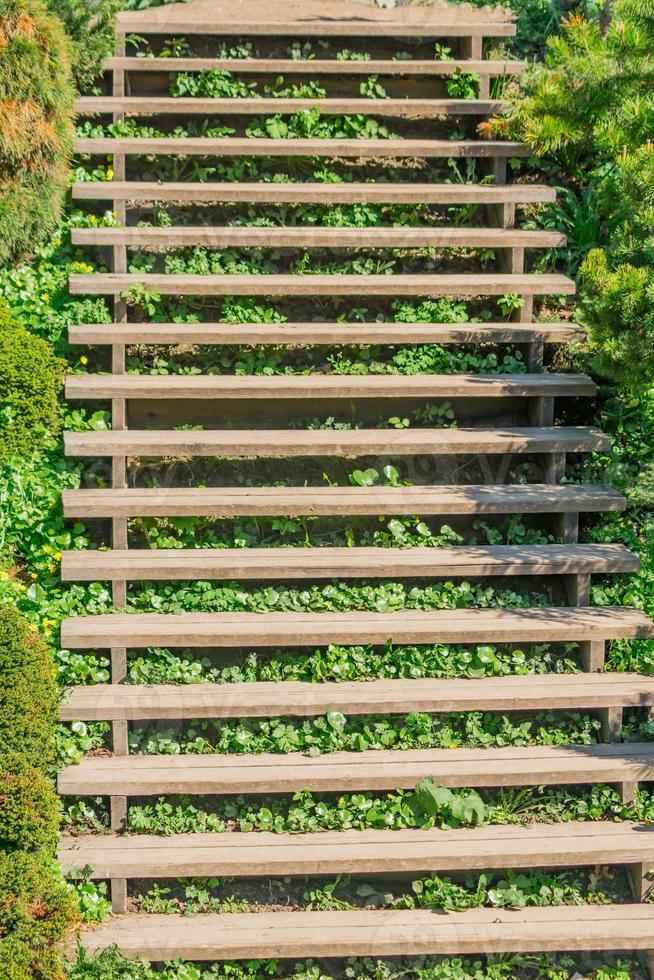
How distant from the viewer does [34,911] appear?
399cm

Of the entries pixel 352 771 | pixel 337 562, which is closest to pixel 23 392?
pixel 337 562

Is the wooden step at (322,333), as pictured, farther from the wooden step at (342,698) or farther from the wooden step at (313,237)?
the wooden step at (342,698)

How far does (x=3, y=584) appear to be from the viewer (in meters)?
4.85

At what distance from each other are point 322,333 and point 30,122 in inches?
69.7

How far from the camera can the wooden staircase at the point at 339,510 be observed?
14.3 ft

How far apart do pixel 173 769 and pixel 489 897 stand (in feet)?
4.48

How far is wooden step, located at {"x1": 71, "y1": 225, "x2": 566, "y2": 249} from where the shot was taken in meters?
5.57

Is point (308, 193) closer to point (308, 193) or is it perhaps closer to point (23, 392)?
point (308, 193)

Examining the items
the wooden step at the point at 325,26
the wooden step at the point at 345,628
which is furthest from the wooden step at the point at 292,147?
the wooden step at the point at 345,628

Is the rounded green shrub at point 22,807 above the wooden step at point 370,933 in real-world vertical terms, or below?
above

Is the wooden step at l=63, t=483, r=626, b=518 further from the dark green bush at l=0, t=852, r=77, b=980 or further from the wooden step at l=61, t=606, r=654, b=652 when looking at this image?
the dark green bush at l=0, t=852, r=77, b=980

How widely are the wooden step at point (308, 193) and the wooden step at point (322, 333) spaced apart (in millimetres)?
729

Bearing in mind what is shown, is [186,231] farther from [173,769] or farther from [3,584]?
[173,769]

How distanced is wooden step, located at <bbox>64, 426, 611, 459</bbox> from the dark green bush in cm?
188
